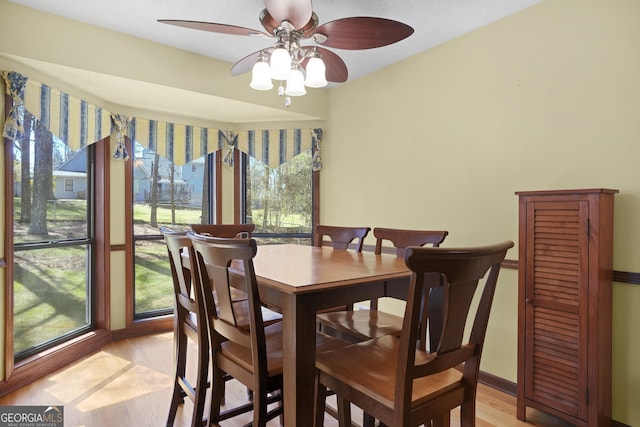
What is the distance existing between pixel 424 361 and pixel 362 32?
1473 mm

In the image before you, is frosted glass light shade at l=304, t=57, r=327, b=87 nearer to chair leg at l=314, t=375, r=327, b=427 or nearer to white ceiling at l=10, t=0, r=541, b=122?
white ceiling at l=10, t=0, r=541, b=122

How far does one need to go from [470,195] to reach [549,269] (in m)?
0.80

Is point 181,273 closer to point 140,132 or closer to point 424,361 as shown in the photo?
point 424,361

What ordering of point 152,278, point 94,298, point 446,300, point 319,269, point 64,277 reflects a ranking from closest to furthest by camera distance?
point 446,300
point 319,269
point 64,277
point 94,298
point 152,278

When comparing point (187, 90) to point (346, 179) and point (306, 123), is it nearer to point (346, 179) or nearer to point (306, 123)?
point (306, 123)

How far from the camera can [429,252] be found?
101 centimetres

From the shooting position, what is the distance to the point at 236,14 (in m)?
2.40

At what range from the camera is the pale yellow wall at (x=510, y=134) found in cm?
194

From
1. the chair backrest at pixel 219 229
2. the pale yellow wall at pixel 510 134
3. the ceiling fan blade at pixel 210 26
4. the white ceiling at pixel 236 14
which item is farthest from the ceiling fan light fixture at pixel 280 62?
the pale yellow wall at pixel 510 134

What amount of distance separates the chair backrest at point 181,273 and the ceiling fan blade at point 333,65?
3.92 feet

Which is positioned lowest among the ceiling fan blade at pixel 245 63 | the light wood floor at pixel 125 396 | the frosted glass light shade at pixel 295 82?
the light wood floor at pixel 125 396

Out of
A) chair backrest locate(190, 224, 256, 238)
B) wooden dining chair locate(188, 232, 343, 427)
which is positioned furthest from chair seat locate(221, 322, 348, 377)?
chair backrest locate(190, 224, 256, 238)

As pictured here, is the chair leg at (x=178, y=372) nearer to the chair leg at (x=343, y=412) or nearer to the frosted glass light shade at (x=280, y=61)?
the chair leg at (x=343, y=412)

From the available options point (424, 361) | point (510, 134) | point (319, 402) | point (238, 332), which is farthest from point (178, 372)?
point (510, 134)
